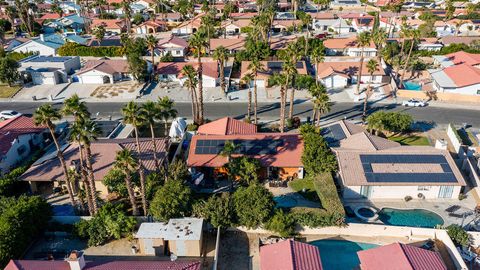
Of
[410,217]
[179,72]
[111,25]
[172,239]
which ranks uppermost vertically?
[111,25]

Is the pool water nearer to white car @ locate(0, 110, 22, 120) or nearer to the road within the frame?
the road

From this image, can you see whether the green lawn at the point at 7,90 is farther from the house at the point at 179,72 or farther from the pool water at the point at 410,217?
the pool water at the point at 410,217

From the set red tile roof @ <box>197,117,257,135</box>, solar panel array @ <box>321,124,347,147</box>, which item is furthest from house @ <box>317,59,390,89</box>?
red tile roof @ <box>197,117,257,135</box>

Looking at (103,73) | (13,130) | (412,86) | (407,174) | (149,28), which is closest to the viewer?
(407,174)

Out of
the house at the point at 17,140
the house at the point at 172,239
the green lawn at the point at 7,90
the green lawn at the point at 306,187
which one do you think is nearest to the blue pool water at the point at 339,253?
the green lawn at the point at 306,187

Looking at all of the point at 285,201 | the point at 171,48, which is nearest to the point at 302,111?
the point at 285,201

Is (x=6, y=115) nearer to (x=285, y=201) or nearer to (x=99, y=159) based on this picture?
(x=99, y=159)
